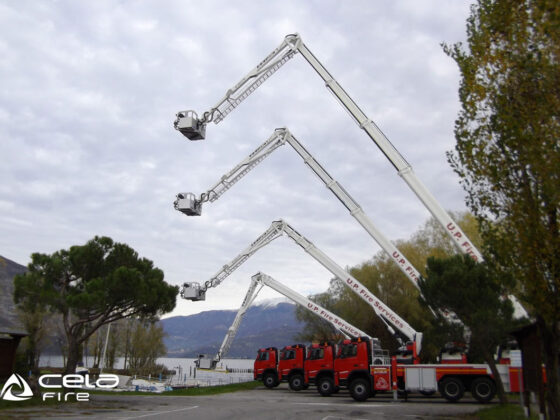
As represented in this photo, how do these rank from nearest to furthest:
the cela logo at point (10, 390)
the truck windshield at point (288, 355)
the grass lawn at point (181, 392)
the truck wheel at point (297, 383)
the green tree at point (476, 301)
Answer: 1. the grass lawn at point (181, 392)
2. the cela logo at point (10, 390)
3. the green tree at point (476, 301)
4. the truck wheel at point (297, 383)
5. the truck windshield at point (288, 355)

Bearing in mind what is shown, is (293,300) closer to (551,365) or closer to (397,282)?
(397,282)

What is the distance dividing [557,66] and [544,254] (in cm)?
439

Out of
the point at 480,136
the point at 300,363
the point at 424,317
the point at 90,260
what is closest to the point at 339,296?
the point at 424,317

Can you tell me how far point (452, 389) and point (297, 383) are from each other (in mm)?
10795

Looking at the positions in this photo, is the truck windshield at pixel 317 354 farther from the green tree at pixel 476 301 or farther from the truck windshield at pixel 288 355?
the green tree at pixel 476 301

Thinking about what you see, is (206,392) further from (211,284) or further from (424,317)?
(424,317)

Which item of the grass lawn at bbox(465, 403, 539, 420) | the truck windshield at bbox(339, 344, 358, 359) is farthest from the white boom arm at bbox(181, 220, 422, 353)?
the grass lawn at bbox(465, 403, 539, 420)

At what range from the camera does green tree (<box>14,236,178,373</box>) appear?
24.2 metres

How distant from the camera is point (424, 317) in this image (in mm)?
40312

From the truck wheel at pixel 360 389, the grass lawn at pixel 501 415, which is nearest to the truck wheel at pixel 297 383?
the truck wheel at pixel 360 389

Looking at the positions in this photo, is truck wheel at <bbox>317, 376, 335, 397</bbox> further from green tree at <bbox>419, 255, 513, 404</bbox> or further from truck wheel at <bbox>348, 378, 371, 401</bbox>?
green tree at <bbox>419, 255, 513, 404</bbox>

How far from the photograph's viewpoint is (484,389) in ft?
76.6

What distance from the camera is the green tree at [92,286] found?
79.5ft

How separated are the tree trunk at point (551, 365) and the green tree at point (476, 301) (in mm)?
8047
